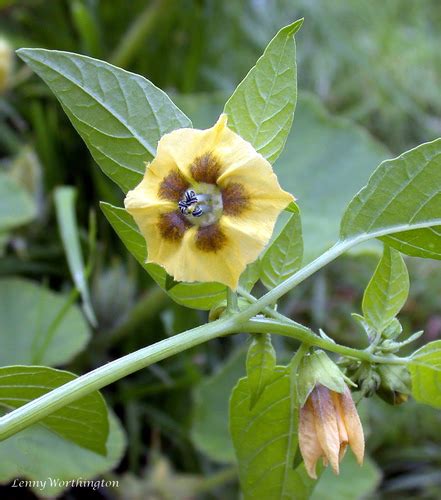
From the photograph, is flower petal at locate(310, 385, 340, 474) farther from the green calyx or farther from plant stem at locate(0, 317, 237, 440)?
plant stem at locate(0, 317, 237, 440)

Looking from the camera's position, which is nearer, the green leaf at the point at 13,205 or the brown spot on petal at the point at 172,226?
the brown spot on petal at the point at 172,226

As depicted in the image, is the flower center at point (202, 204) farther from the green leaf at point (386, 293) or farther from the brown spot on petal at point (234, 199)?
the green leaf at point (386, 293)

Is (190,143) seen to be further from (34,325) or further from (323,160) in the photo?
(323,160)

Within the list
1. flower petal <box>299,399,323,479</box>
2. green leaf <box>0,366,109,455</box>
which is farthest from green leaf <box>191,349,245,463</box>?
flower petal <box>299,399,323,479</box>

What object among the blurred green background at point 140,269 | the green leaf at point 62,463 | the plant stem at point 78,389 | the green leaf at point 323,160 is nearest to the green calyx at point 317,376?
the plant stem at point 78,389

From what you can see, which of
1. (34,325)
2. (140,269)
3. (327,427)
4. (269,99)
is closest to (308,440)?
(327,427)

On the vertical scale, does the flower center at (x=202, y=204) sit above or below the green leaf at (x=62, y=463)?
above
